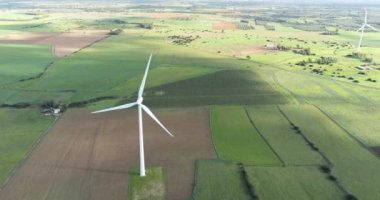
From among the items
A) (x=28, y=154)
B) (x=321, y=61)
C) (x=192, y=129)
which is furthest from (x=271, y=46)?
(x=28, y=154)

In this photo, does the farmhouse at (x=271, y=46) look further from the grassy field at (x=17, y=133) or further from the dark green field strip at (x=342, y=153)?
the grassy field at (x=17, y=133)

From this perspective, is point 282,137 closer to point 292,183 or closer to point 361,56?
point 292,183

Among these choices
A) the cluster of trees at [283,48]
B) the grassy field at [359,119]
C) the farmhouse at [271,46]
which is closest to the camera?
the grassy field at [359,119]

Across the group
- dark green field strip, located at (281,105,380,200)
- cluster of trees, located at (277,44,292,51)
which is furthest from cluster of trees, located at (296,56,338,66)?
dark green field strip, located at (281,105,380,200)

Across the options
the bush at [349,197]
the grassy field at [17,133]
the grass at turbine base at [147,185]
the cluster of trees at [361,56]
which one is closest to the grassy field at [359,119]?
the bush at [349,197]

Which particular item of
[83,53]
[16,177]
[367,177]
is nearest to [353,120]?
[367,177]

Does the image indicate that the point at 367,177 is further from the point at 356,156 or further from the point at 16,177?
the point at 16,177
